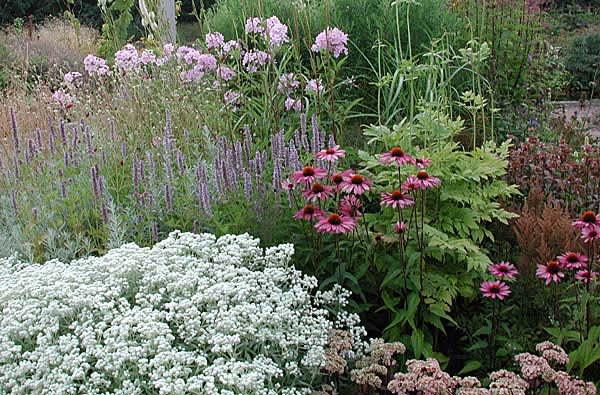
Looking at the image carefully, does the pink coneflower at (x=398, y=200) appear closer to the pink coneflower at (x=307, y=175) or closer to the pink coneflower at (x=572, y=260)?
the pink coneflower at (x=307, y=175)

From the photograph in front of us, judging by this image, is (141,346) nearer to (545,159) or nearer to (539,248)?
(539,248)

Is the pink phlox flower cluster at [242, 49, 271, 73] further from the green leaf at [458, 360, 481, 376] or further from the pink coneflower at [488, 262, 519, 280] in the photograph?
the green leaf at [458, 360, 481, 376]

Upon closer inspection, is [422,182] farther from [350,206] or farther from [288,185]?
[288,185]

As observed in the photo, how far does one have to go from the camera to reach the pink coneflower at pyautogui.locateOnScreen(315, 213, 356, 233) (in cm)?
304

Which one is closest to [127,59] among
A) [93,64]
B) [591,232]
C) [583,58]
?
[93,64]

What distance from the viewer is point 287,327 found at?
9.48 feet

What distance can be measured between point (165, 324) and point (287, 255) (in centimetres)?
71

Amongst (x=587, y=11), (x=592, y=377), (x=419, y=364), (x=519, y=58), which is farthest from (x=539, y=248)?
(x=587, y=11)

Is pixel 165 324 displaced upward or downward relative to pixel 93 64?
downward

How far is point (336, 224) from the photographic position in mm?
3072

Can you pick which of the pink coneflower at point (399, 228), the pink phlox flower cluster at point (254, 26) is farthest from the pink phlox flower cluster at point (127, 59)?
the pink coneflower at point (399, 228)

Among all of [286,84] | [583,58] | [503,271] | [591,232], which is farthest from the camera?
[583,58]

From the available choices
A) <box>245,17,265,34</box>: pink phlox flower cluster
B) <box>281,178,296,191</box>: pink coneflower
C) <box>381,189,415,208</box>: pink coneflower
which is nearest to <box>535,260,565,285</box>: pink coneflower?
<box>381,189,415,208</box>: pink coneflower

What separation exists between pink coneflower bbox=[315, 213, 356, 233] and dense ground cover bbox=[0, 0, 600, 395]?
0.01 meters
